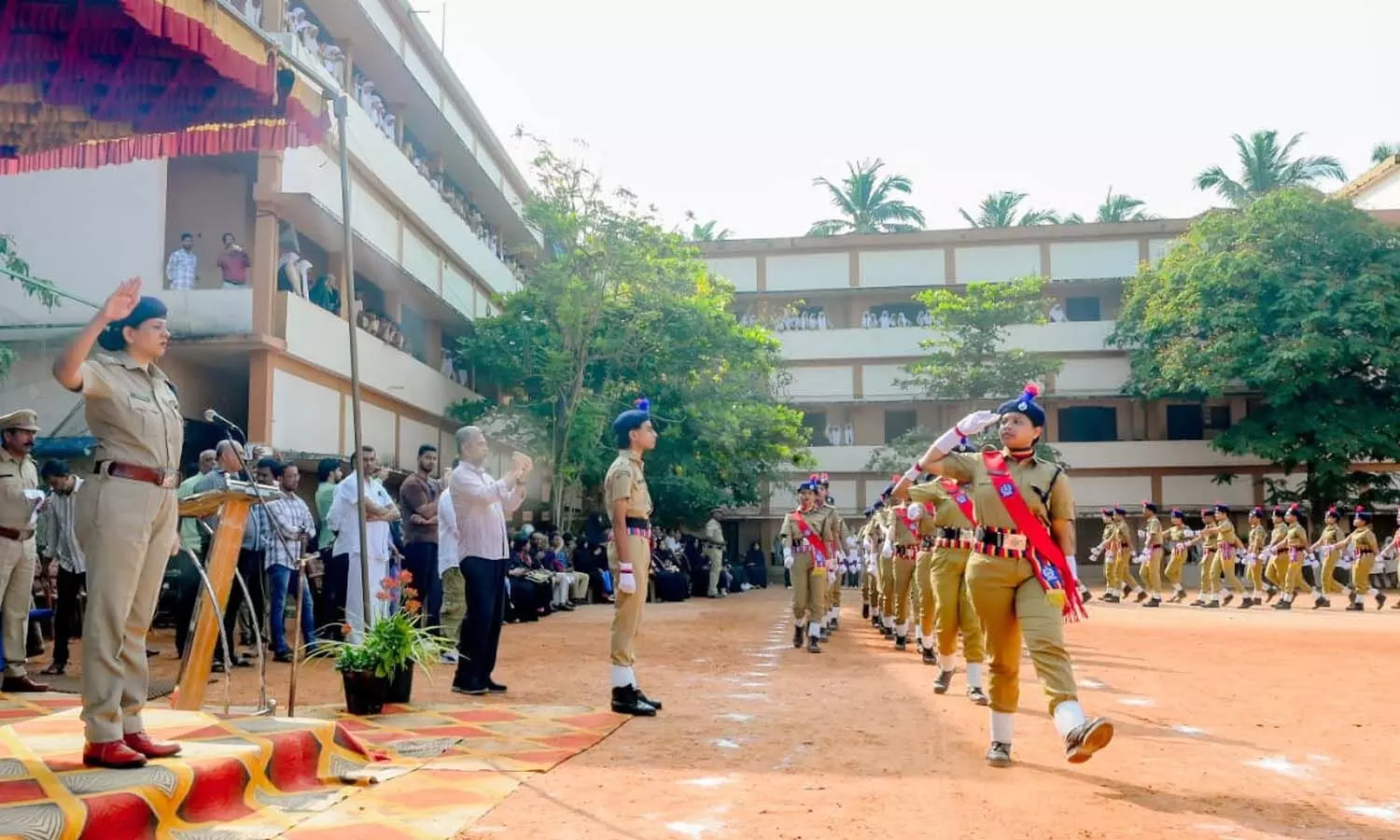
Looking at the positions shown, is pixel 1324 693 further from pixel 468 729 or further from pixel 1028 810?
pixel 468 729

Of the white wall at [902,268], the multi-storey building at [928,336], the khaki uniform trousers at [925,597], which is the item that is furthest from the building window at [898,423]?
the khaki uniform trousers at [925,597]

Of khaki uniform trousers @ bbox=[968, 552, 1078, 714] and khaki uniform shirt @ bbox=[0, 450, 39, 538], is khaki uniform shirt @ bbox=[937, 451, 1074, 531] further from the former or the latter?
khaki uniform shirt @ bbox=[0, 450, 39, 538]

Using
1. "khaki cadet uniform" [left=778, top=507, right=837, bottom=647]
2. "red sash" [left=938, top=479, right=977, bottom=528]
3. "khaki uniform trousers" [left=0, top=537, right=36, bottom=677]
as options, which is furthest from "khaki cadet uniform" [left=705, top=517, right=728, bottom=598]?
"khaki uniform trousers" [left=0, top=537, right=36, bottom=677]

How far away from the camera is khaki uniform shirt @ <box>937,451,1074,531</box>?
674 cm

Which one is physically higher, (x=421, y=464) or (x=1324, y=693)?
(x=421, y=464)

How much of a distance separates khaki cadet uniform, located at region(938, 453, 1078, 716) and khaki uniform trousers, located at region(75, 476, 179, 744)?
4.25 metres

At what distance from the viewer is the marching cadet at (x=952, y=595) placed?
9.44 m

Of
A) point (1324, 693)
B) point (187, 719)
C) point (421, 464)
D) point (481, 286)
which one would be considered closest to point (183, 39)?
point (187, 719)

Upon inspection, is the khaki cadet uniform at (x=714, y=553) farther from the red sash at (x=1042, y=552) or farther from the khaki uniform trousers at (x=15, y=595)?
the red sash at (x=1042, y=552)

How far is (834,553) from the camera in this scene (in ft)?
48.5

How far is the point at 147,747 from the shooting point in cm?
502

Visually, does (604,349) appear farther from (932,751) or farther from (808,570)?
(932,751)

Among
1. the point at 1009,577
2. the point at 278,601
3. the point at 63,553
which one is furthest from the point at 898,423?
the point at 1009,577

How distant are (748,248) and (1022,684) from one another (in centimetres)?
3481
